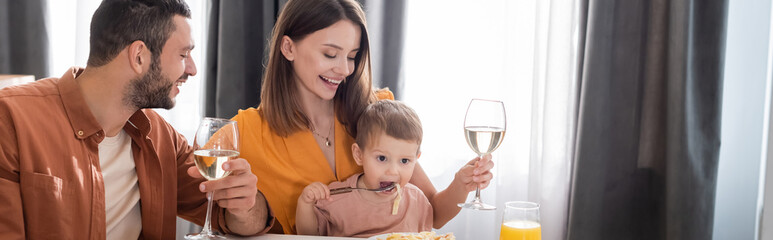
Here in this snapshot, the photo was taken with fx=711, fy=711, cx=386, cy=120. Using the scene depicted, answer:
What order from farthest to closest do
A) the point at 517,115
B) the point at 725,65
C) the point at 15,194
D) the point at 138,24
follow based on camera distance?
the point at 517,115, the point at 725,65, the point at 138,24, the point at 15,194

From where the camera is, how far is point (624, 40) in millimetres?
3008

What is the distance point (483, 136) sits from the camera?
1.74 m

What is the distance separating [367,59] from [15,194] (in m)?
1.02

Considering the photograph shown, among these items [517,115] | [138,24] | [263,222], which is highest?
[138,24]

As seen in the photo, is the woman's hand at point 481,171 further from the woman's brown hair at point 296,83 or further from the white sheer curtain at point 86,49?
the white sheer curtain at point 86,49

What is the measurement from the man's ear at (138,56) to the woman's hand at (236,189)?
280 millimetres

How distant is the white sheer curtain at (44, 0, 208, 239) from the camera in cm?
340

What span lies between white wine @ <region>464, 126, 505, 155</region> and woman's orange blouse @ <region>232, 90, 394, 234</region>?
0.44 m

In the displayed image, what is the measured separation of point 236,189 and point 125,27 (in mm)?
461

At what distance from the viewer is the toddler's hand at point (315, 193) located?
5.94ft

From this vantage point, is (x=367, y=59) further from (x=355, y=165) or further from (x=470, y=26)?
(x=470, y=26)

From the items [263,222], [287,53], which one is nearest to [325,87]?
[287,53]

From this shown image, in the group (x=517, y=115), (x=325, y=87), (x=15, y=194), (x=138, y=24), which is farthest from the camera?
(x=517, y=115)

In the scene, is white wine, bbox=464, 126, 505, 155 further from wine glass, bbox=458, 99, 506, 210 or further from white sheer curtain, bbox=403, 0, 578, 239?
white sheer curtain, bbox=403, 0, 578, 239
